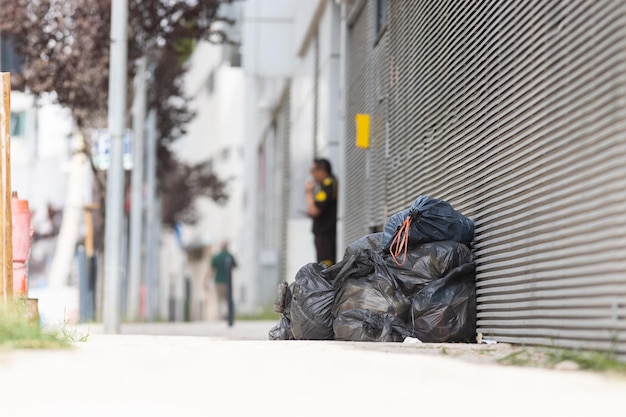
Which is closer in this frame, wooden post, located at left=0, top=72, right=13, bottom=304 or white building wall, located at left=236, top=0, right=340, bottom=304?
wooden post, located at left=0, top=72, right=13, bottom=304

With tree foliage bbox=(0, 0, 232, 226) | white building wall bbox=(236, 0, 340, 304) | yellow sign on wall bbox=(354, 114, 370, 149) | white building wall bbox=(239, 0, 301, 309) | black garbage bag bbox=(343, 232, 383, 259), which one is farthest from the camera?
white building wall bbox=(239, 0, 301, 309)

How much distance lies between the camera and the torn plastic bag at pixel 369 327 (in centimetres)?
906

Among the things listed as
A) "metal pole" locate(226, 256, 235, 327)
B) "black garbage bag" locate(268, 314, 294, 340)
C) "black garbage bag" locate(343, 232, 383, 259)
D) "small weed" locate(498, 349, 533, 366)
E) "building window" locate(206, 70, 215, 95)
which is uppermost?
"building window" locate(206, 70, 215, 95)

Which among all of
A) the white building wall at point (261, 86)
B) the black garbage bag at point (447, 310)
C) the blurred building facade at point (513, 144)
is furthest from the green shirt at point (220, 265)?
the black garbage bag at point (447, 310)

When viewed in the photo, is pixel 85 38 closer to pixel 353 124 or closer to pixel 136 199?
pixel 353 124

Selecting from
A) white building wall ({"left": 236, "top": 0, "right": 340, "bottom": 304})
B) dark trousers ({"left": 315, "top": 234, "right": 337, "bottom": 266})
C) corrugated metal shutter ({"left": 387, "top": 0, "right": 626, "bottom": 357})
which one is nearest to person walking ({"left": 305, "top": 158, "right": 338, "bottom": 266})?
dark trousers ({"left": 315, "top": 234, "right": 337, "bottom": 266})

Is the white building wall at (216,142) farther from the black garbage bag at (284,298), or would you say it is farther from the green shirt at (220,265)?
the black garbage bag at (284,298)

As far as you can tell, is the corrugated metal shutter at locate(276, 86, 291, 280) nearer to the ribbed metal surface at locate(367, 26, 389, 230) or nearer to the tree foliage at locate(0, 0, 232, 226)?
the tree foliage at locate(0, 0, 232, 226)

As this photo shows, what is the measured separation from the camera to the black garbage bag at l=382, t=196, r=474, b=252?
31.3ft

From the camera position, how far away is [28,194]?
42.3 meters

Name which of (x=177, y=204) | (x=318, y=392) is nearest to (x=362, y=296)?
(x=318, y=392)

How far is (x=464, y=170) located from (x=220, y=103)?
4355 cm

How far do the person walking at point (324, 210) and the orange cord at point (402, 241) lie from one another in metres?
5.94

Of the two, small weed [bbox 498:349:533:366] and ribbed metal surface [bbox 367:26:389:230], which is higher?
ribbed metal surface [bbox 367:26:389:230]
